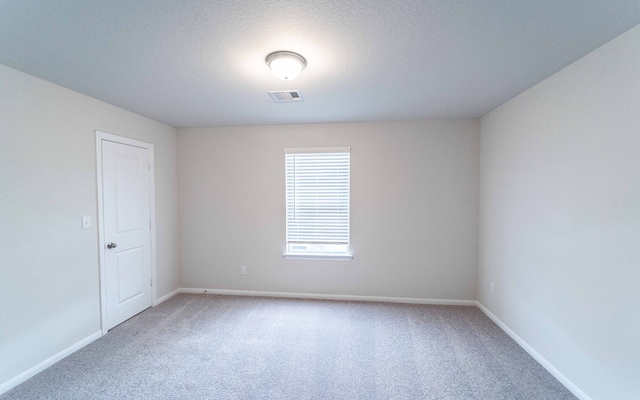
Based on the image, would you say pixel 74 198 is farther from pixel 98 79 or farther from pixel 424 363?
pixel 424 363

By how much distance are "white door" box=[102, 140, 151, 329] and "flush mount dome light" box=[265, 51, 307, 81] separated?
2.23m

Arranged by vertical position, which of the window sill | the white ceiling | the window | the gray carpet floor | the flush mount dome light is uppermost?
the white ceiling

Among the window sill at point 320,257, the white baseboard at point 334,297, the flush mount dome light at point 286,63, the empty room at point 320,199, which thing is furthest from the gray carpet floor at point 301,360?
the flush mount dome light at point 286,63

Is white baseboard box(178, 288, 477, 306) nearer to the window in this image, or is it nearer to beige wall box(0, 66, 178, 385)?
the window

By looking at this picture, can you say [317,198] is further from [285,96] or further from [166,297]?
[166,297]

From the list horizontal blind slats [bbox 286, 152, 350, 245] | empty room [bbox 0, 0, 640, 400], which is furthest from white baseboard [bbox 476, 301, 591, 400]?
horizontal blind slats [bbox 286, 152, 350, 245]

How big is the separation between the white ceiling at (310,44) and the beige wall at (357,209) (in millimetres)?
944

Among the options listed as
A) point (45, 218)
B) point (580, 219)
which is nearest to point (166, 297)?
point (45, 218)

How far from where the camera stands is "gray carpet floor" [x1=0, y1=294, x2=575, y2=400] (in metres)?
2.02

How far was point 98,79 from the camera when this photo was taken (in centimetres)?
226

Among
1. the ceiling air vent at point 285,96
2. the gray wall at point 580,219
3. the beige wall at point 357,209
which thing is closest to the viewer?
the gray wall at point 580,219

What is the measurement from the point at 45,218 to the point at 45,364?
4.13 feet

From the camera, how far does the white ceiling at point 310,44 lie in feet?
4.61

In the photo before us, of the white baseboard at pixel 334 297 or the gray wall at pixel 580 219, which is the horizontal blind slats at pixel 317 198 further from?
the gray wall at pixel 580 219
